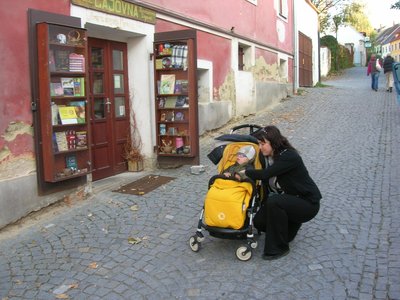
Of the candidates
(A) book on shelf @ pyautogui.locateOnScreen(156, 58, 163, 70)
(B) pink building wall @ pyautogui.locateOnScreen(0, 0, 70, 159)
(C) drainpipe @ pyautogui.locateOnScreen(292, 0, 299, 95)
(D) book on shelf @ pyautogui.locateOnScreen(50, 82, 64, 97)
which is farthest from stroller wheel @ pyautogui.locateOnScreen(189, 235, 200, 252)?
(C) drainpipe @ pyautogui.locateOnScreen(292, 0, 299, 95)

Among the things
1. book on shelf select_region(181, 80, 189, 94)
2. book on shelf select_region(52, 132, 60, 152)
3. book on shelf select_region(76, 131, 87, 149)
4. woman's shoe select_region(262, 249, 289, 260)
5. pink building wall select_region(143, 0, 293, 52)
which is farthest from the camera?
pink building wall select_region(143, 0, 293, 52)

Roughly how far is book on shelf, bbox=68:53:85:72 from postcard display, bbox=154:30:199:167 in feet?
6.29

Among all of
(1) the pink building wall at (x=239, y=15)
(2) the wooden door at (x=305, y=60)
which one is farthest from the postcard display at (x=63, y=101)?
(2) the wooden door at (x=305, y=60)

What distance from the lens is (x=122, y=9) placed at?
7312 millimetres

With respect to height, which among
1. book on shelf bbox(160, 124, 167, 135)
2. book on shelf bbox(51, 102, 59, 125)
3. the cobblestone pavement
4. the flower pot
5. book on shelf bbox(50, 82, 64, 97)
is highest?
book on shelf bbox(50, 82, 64, 97)

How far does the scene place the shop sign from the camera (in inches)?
263

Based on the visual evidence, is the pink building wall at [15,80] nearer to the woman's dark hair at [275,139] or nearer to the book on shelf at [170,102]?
the book on shelf at [170,102]

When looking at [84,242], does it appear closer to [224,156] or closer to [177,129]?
[224,156]

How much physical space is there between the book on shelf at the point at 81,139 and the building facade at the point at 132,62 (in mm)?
526

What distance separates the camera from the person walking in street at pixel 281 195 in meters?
4.38

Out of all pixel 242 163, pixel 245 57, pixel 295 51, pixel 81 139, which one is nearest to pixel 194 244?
pixel 242 163

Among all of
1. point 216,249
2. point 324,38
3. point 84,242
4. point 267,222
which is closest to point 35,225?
point 84,242

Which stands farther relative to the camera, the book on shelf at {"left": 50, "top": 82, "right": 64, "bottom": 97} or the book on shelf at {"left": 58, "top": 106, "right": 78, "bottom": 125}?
the book on shelf at {"left": 58, "top": 106, "right": 78, "bottom": 125}

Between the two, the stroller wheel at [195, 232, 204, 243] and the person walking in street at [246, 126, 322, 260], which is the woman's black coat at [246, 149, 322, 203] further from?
the stroller wheel at [195, 232, 204, 243]
